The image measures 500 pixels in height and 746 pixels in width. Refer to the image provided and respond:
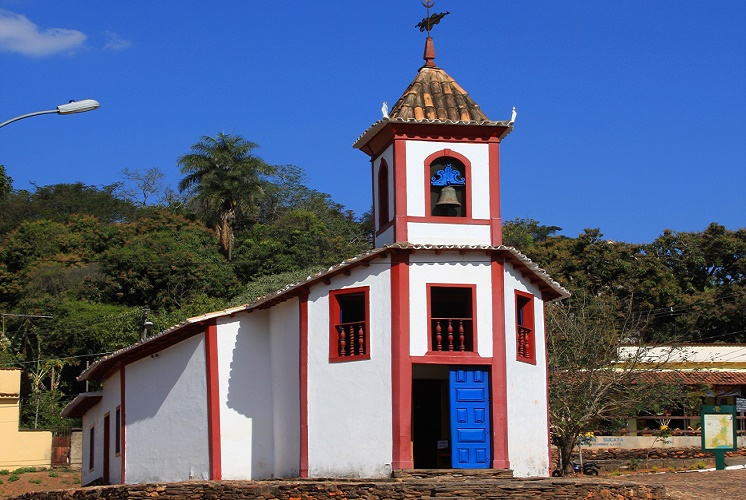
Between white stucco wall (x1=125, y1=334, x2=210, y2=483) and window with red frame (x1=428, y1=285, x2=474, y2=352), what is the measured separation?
5.33 metres

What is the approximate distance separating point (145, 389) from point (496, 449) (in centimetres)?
903

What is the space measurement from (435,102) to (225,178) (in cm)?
3852

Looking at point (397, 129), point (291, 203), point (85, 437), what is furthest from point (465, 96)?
point (291, 203)

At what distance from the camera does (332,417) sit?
75.5ft

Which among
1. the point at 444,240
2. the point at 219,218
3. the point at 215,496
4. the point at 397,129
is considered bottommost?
the point at 215,496

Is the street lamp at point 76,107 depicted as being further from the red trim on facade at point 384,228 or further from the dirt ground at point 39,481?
the dirt ground at point 39,481

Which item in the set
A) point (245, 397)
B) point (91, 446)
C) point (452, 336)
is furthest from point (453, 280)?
point (91, 446)

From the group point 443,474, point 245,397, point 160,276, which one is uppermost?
point 160,276

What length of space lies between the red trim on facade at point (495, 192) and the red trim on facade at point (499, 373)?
1.89 ft

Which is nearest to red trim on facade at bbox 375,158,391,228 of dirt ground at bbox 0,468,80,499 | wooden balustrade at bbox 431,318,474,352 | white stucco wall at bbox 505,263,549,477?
wooden balustrade at bbox 431,318,474,352

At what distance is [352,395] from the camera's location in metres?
22.9

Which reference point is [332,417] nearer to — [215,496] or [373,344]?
[373,344]

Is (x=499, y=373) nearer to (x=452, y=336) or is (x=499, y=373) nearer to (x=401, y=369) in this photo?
(x=452, y=336)

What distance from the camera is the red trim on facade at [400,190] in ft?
76.6
